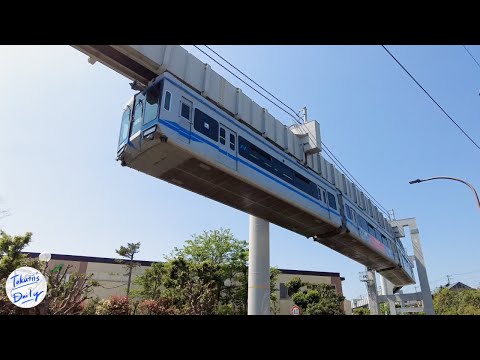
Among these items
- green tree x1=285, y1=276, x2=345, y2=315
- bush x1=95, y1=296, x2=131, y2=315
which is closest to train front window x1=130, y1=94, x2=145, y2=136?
bush x1=95, y1=296, x2=131, y2=315

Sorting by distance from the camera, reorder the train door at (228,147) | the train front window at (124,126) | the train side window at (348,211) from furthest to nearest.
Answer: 1. the train side window at (348,211)
2. the train door at (228,147)
3. the train front window at (124,126)

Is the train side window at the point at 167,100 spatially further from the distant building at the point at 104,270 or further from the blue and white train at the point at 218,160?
the distant building at the point at 104,270

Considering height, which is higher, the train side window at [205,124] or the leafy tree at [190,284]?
the train side window at [205,124]

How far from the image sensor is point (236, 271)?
28703 millimetres

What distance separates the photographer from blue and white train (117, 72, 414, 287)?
10062 mm

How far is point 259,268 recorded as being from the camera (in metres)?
14.6

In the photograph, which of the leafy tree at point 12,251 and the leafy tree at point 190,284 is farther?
the leafy tree at point 190,284

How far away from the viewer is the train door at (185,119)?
395 inches

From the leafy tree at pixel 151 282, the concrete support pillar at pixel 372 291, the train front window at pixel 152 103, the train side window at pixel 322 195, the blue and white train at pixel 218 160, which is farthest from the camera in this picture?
the concrete support pillar at pixel 372 291

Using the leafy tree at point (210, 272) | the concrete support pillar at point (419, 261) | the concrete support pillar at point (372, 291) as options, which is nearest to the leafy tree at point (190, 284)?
the leafy tree at point (210, 272)

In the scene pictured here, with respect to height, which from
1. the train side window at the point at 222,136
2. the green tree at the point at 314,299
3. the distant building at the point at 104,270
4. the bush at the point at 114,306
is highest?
the train side window at the point at 222,136
